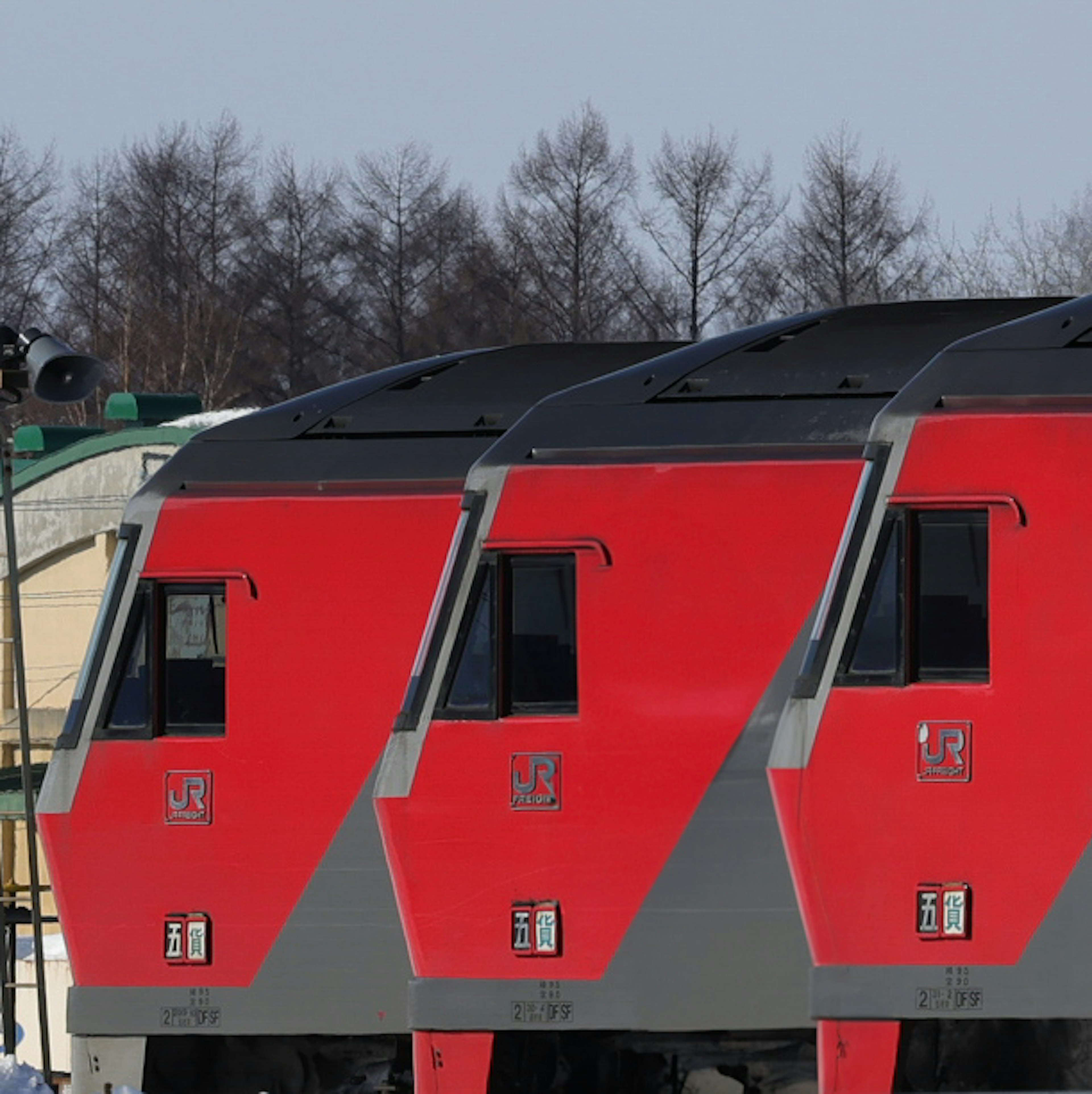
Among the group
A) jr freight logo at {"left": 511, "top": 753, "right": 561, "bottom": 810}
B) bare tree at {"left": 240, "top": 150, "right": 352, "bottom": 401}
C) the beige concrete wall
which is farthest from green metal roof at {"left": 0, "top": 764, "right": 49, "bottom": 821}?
bare tree at {"left": 240, "top": 150, "right": 352, "bottom": 401}

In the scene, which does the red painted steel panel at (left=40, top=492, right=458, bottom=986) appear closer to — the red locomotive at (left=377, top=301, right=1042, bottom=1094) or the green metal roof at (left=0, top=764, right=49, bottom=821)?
the red locomotive at (left=377, top=301, right=1042, bottom=1094)

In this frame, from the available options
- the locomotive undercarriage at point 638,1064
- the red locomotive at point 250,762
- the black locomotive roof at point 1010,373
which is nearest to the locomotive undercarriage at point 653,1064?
the locomotive undercarriage at point 638,1064

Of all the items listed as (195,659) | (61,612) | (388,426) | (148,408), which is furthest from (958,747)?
(148,408)

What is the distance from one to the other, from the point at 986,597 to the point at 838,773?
3.05ft

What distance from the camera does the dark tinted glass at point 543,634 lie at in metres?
13.6

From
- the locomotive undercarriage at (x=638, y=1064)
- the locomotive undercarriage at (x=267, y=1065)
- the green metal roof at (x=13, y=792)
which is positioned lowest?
the locomotive undercarriage at (x=267, y=1065)

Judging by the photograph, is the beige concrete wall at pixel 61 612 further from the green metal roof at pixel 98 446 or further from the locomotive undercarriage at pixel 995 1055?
the locomotive undercarriage at pixel 995 1055

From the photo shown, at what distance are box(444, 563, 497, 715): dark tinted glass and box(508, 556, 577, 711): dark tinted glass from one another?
0.09 metres

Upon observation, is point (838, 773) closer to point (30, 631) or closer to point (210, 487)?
point (210, 487)

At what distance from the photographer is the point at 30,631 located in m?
35.6

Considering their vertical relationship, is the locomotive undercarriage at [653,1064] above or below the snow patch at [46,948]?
above

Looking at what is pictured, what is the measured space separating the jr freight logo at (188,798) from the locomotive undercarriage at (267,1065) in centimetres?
118

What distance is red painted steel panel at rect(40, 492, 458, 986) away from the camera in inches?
589

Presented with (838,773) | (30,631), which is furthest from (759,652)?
(30,631)
